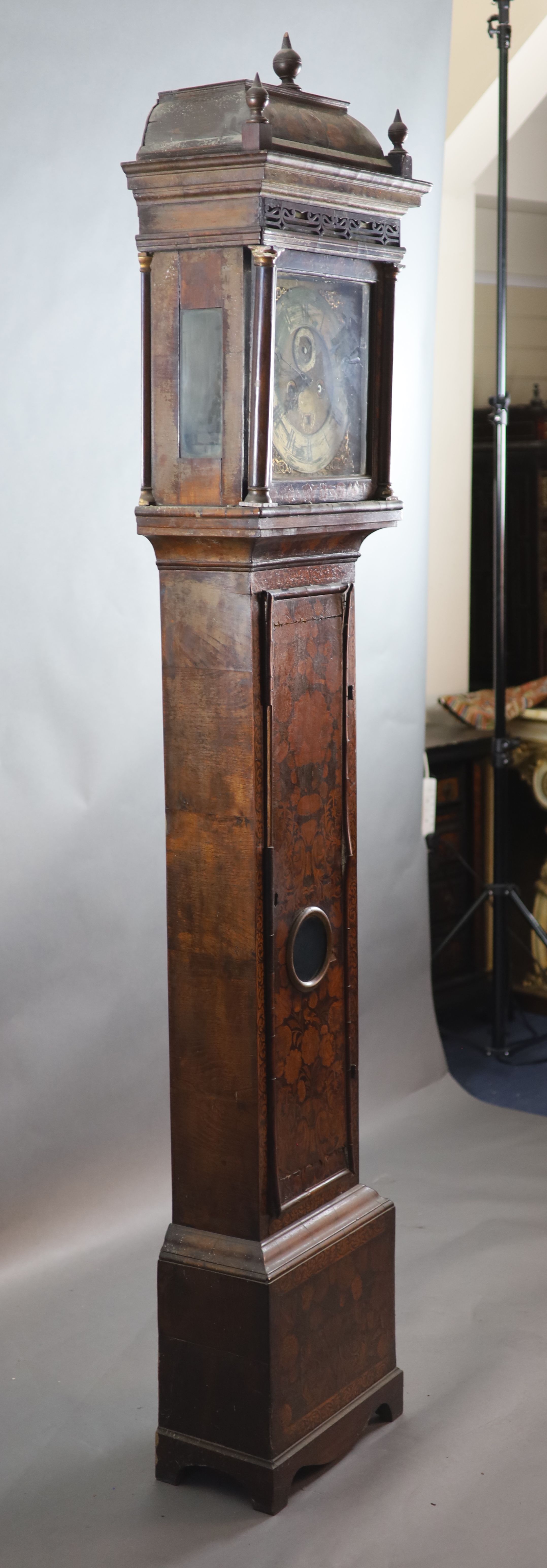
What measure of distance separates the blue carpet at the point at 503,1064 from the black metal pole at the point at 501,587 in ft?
0.24

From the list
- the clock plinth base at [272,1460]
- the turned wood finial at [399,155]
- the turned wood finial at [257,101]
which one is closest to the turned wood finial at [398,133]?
the turned wood finial at [399,155]

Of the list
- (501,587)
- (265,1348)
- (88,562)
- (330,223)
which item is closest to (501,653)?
(501,587)

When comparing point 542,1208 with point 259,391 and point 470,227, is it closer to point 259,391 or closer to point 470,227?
point 259,391

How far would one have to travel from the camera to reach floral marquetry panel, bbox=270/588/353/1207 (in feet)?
6.97

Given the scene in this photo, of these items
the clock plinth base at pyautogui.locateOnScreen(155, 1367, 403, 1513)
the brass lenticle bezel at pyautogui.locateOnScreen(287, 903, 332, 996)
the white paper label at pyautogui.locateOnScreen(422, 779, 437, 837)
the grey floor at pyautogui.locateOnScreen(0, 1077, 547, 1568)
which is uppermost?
the brass lenticle bezel at pyautogui.locateOnScreen(287, 903, 332, 996)

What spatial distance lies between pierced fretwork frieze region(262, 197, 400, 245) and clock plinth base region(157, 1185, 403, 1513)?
4.45 ft

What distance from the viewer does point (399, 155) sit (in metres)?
2.09

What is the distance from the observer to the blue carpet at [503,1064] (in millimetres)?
3818

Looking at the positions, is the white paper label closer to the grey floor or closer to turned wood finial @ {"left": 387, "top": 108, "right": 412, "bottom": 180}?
the grey floor

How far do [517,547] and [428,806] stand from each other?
106 cm

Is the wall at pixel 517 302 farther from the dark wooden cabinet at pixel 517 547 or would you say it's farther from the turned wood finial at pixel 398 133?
the turned wood finial at pixel 398 133

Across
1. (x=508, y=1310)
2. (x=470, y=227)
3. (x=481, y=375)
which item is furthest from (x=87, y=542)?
(x=481, y=375)

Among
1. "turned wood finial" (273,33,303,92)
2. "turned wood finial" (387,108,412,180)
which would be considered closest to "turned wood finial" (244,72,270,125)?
"turned wood finial" (273,33,303,92)

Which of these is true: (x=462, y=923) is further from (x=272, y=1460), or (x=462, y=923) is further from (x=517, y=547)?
(x=272, y=1460)
